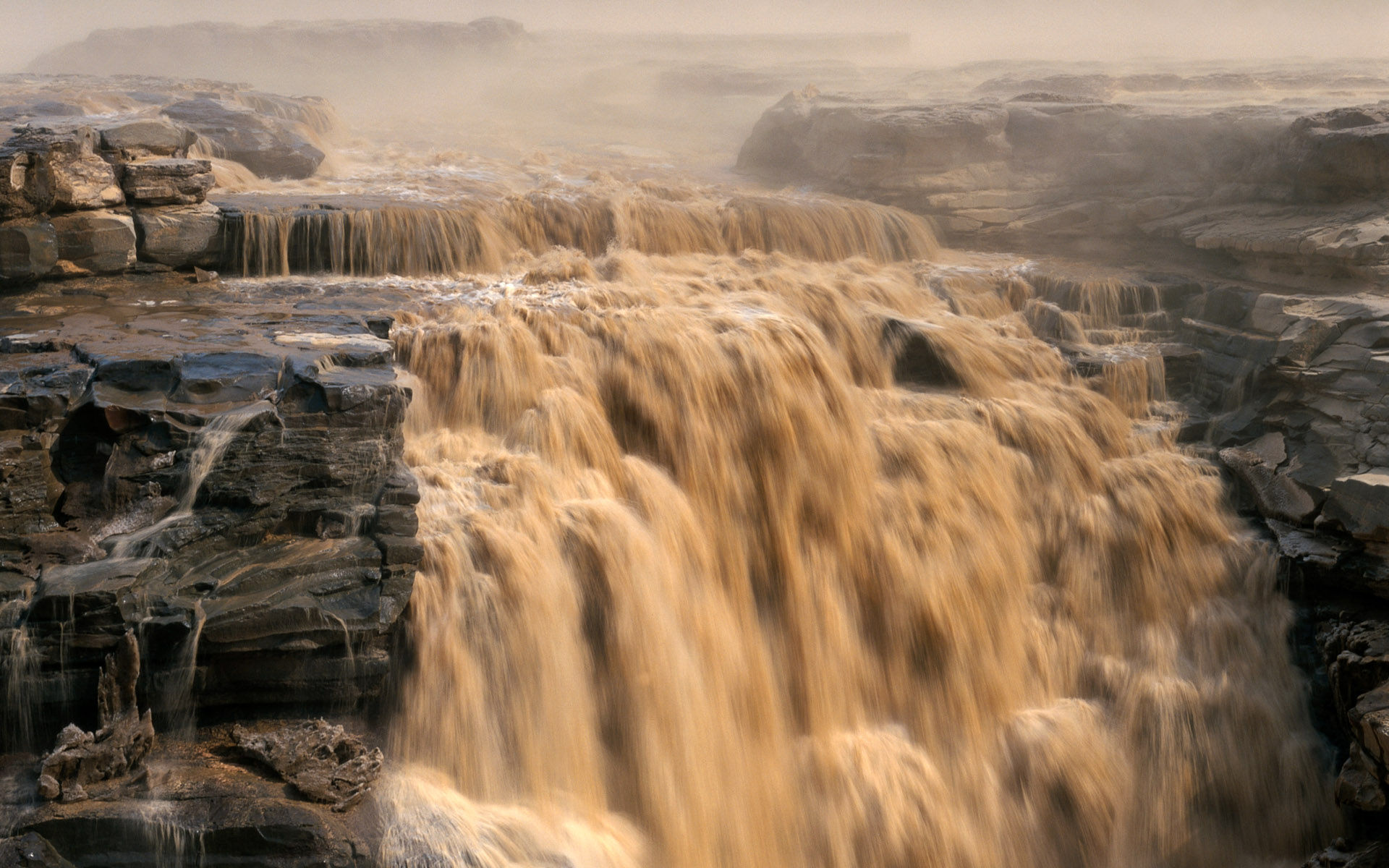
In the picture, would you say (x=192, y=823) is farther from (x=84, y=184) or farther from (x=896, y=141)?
(x=896, y=141)

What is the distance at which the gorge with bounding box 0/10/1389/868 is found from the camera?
4.48 meters

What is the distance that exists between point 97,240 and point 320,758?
15.2 ft

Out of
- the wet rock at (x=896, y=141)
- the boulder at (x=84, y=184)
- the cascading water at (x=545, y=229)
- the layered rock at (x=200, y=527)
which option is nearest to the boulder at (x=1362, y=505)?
the cascading water at (x=545, y=229)

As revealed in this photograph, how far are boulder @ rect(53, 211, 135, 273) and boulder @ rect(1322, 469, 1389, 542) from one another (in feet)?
28.1

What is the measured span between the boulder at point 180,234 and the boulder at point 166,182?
0.29 ft

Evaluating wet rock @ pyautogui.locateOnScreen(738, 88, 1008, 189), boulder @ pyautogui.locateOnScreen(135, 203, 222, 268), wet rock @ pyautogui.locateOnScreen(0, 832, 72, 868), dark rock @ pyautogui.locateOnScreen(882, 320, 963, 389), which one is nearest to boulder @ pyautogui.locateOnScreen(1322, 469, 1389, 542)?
dark rock @ pyautogui.locateOnScreen(882, 320, 963, 389)

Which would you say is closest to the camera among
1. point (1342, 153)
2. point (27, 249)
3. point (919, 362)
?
point (27, 249)

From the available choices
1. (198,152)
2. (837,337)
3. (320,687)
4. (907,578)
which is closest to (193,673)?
(320,687)

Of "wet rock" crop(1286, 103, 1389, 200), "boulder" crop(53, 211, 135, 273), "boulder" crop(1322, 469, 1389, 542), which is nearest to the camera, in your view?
"boulder" crop(1322, 469, 1389, 542)

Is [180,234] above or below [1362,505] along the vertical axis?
above

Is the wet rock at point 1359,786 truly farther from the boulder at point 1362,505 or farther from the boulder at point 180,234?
the boulder at point 180,234

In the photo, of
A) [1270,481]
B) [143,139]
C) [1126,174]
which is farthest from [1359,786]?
[143,139]

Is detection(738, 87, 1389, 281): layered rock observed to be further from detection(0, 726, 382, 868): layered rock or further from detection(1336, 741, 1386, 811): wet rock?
detection(0, 726, 382, 868): layered rock

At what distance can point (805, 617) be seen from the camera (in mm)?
6023
